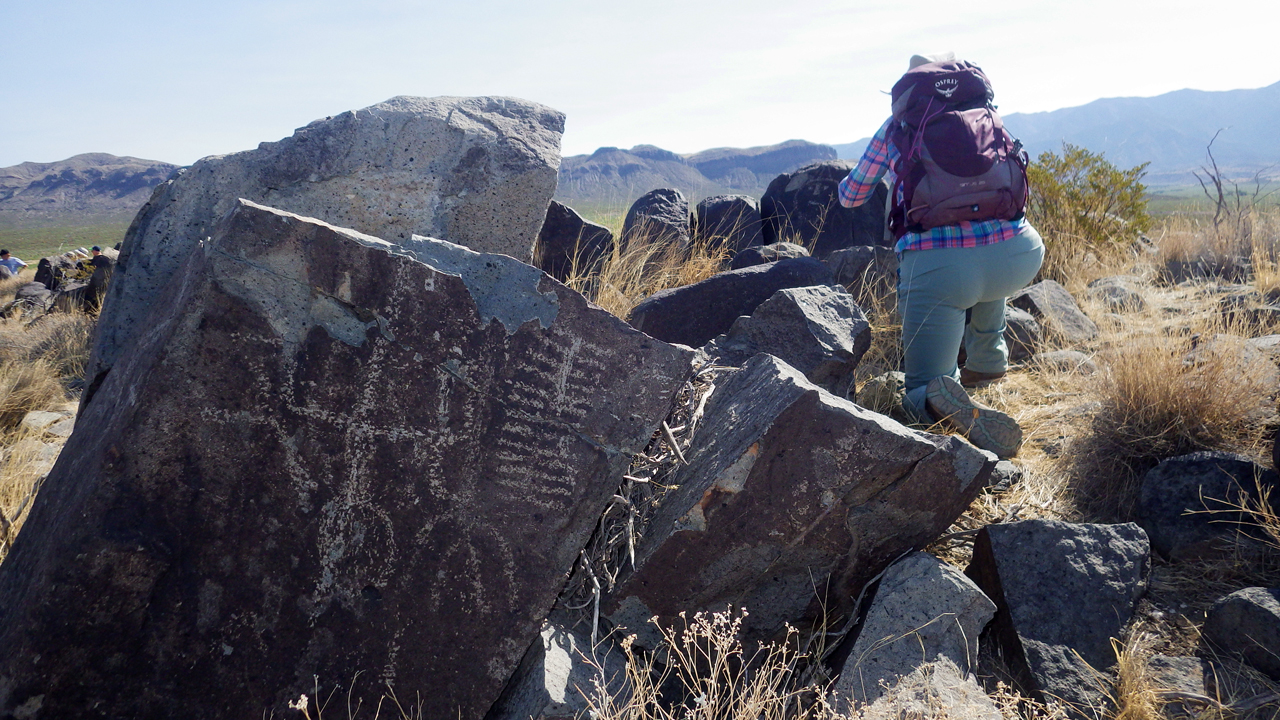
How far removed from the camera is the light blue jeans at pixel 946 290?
337 cm

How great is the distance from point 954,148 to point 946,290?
671 mm

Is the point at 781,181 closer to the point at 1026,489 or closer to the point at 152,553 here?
the point at 1026,489

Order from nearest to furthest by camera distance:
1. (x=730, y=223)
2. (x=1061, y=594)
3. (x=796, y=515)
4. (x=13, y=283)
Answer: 1. (x=796, y=515)
2. (x=1061, y=594)
3. (x=730, y=223)
4. (x=13, y=283)

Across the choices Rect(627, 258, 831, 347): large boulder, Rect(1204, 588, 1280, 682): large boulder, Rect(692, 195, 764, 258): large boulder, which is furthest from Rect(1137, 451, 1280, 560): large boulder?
Rect(692, 195, 764, 258): large boulder

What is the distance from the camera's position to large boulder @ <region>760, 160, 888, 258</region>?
6.91 metres

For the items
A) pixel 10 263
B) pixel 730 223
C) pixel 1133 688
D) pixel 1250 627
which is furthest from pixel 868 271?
pixel 10 263

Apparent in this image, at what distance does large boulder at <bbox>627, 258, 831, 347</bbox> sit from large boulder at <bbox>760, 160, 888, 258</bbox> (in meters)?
2.83

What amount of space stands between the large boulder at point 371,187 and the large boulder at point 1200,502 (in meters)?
2.70

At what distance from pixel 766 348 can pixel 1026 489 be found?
1.26 m

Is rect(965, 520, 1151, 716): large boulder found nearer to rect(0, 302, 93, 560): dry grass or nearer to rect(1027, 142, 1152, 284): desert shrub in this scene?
rect(0, 302, 93, 560): dry grass

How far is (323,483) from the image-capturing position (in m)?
1.95

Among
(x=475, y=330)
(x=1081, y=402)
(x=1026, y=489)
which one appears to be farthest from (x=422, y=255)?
(x=1081, y=402)

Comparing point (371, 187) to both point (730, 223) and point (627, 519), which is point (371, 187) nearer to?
point (627, 519)

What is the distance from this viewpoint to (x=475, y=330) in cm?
202
